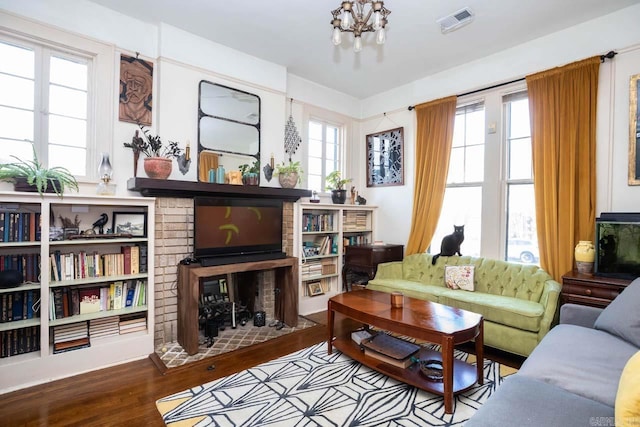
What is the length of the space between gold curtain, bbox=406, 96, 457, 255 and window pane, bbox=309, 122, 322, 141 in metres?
1.36

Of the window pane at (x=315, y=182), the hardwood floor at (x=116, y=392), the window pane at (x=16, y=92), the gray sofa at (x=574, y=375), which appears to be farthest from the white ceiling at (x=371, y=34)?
the hardwood floor at (x=116, y=392)

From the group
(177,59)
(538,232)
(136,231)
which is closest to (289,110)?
(177,59)

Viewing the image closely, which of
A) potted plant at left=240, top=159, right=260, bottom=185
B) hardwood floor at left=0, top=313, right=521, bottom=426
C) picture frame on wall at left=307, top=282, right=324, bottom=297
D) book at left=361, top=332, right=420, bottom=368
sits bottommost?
hardwood floor at left=0, top=313, right=521, bottom=426

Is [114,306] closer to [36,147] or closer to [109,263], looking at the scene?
[109,263]

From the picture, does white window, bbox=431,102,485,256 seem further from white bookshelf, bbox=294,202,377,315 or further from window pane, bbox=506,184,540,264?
white bookshelf, bbox=294,202,377,315

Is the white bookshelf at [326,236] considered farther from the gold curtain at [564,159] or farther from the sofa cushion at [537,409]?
Answer: the sofa cushion at [537,409]

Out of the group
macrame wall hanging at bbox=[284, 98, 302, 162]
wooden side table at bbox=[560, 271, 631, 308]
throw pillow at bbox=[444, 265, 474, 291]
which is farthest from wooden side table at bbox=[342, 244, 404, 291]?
wooden side table at bbox=[560, 271, 631, 308]

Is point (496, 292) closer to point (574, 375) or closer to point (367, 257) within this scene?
point (367, 257)

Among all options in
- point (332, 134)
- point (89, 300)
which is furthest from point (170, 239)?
point (332, 134)

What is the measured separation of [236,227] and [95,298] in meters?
1.32

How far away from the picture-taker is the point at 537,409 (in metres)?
1.27

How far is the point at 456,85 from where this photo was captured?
3896 millimetres

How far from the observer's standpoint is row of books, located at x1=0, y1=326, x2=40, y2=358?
231 centimetres

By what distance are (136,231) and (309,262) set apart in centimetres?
203
